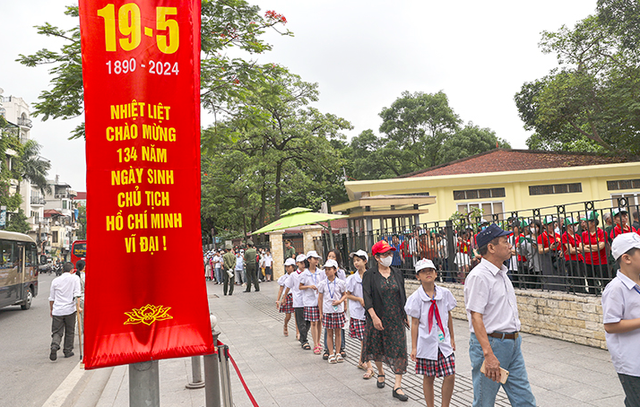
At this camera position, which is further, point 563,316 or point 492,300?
point 563,316

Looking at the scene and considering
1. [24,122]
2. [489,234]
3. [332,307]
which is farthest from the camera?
[24,122]

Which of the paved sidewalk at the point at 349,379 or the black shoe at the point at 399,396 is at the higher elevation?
the black shoe at the point at 399,396

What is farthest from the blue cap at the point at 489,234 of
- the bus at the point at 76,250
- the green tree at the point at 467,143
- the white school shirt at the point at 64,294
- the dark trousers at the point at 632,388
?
the bus at the point at 76,250

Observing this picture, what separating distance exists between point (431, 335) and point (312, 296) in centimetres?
395

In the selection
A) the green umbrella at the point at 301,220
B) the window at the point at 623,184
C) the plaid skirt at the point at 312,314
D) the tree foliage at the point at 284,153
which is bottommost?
the plaid skirt at the point at 312,314

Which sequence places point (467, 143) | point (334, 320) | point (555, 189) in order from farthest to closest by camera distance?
point (467, 143) < point (555, 189) < point (334, 320)

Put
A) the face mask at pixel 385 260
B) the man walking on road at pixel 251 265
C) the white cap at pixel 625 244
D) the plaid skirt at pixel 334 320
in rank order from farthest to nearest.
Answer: the man walking on road at pixel 251 265
the plaid skirt at pixel 334 320
the face mask at pixel 385 260
the white cap at pixel 625 244

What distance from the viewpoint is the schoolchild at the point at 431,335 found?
466 cm

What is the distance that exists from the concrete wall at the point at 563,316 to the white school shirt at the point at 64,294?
28.4 ft

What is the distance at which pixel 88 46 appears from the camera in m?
3.02

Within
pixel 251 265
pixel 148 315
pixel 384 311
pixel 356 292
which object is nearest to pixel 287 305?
pixel 356 292

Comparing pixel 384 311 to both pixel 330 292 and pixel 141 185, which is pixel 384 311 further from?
pixel 141 185

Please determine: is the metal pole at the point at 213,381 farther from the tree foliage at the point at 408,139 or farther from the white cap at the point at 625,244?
the tree foliage at the point at 408,139

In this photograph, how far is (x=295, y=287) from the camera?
9.00 m
